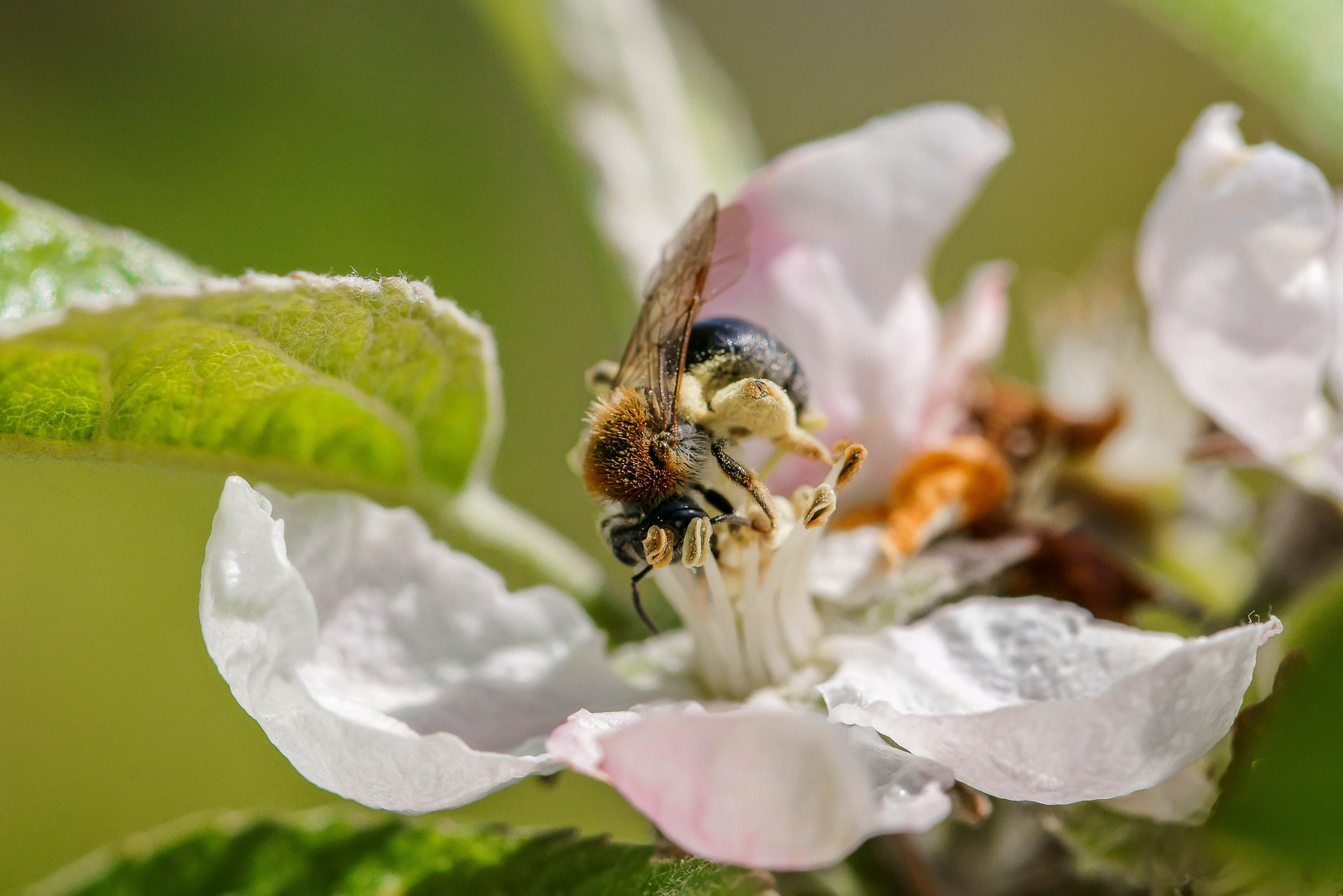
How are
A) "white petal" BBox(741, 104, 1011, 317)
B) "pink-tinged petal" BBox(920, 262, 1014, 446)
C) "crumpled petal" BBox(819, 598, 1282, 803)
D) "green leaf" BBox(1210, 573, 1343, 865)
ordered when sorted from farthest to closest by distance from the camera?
"pink-tinged petal" BBox(920, 262, 1014, 446) < "white petal" BBox(741, 104, 1011, 317) < "crumpled petal" BBox(819, 598, 1282, 803) < "green leaf" BBox(1210, 573, 1343, 865)

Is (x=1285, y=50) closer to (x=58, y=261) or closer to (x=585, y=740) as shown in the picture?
(x=585, y=740)

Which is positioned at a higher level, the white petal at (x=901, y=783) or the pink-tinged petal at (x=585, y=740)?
the pink-tinged petal at (x=585, y=740)

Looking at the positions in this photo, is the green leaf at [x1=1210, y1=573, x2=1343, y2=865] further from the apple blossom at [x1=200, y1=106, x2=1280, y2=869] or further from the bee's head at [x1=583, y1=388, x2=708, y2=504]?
the bee's head at [x1=583, y1=388, x2=708, y2=504]

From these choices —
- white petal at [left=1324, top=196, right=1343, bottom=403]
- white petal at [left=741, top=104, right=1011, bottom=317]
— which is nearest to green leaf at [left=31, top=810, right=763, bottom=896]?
white petal at [left=741, top=104, right=1011, bottom=317]

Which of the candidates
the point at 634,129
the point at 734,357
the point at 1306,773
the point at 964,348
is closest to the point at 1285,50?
the point at 964,348

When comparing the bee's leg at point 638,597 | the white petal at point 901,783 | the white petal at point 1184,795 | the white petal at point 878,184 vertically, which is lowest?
the white petal at point 1184,795

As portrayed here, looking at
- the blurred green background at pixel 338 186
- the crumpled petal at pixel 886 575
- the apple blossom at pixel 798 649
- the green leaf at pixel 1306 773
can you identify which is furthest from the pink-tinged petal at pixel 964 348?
the blurred green background at pixel 338 186

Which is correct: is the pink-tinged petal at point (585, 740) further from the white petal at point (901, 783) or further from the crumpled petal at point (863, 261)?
the crumpled petal at point (863, 261)
